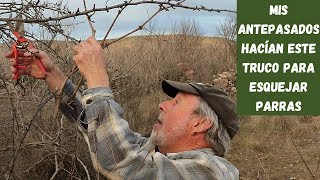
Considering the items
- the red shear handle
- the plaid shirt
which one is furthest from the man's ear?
the red shear handle

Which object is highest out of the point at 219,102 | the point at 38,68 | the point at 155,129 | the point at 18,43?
the point at 18,43

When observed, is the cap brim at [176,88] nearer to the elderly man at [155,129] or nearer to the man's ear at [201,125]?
the elderly man at [155,129]

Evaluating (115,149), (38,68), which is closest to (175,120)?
(115,149)

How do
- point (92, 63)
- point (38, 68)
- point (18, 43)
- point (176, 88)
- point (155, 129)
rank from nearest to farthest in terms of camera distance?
point (92, 63) → point (18, 43) → point (38, 68) → point (155, 129) → point (176, 88)

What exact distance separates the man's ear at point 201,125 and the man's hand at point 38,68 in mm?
637

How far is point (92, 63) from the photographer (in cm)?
214

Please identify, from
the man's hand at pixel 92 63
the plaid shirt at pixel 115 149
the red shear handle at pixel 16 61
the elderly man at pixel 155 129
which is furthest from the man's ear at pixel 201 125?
the red shear handle at pixel 16 61

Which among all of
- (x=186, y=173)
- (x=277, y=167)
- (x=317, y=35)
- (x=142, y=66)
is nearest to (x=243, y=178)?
(x=277, y=167)

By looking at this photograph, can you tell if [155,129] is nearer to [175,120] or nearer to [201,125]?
[175,120]

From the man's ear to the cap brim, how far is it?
5.3 inches

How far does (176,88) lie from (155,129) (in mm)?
236

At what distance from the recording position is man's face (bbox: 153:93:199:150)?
100 inches

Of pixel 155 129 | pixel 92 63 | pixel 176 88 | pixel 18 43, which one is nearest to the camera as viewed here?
pixel 92 63

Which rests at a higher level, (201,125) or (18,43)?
(18,43)
